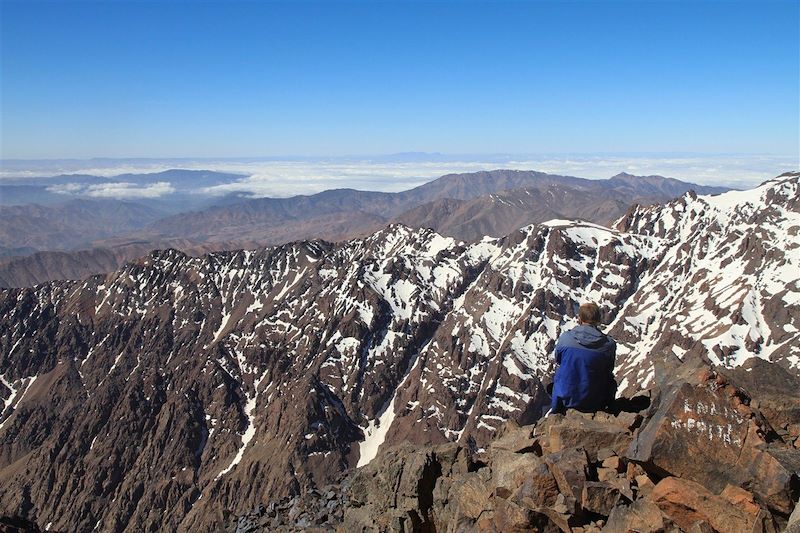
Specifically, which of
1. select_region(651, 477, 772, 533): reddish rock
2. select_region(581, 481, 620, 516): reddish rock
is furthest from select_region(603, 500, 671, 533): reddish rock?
select_region(581, 481, 620, 516): reddish rock

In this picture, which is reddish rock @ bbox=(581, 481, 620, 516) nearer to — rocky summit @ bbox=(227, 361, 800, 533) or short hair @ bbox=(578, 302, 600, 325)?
rocky summit @ bbox=(227, 361, 800, 533)

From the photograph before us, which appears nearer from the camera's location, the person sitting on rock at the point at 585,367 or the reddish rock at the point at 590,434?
the person sitting on rock at the point at 585,367

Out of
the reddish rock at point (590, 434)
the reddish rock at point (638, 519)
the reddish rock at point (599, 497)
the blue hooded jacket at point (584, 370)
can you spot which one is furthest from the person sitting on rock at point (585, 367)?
the reddish rock at point (638, 519)

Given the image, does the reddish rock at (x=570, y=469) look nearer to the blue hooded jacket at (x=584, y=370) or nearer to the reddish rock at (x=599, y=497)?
the reddish rock at (x=599, y=497)

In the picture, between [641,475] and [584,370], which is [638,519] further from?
[584,370]

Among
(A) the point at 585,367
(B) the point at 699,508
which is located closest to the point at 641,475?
(B) the point at 699,508

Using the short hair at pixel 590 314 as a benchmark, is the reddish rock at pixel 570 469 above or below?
below
